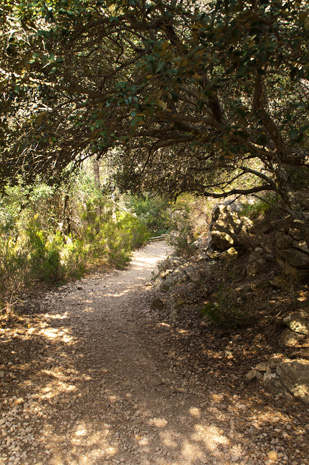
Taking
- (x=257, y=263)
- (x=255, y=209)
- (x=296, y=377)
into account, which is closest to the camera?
(x=296, y=377)

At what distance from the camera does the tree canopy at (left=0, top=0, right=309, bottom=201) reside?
2668 mm

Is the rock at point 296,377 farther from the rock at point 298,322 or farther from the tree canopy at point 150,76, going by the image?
the tree canopy at point 150,76

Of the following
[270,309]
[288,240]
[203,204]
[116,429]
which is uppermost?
[203,204]

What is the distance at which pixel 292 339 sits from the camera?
4.55 metres

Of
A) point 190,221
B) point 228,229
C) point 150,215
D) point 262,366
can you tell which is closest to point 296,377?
point 262,366

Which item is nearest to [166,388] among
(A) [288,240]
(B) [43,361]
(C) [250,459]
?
(C) [250,459]

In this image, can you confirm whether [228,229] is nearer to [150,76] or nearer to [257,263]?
[257,263]

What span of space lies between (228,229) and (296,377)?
189 inches

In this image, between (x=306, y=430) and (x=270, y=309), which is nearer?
(x=306, y=430)

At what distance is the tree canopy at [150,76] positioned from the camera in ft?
8.75

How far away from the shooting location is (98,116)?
3164mm

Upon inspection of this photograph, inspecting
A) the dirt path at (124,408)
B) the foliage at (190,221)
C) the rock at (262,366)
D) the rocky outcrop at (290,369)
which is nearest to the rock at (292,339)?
the rocky outcrop at (290,369)

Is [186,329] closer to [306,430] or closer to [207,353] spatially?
[207,353]

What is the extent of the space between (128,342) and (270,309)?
228 centimetres
